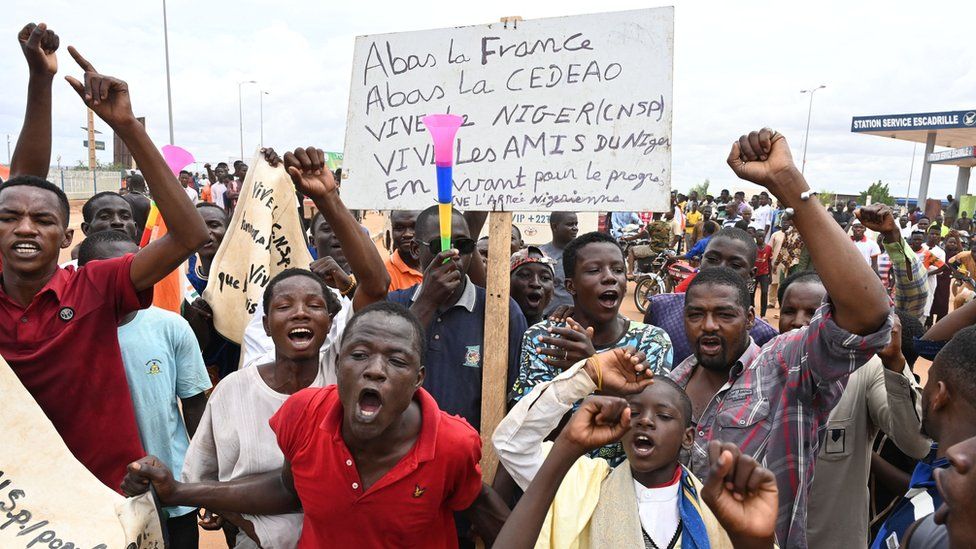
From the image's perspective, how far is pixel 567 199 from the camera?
8.75 ft

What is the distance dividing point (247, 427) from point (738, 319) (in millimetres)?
1810

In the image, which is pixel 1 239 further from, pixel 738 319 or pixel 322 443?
pixel 738 319

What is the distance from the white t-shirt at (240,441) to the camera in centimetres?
230

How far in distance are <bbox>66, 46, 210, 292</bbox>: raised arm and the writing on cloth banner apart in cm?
52

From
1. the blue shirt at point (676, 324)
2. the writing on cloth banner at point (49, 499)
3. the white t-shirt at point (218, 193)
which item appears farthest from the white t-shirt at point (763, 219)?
the writing on cloth banner at point (49, 499)

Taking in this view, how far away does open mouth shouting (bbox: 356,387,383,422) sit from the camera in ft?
6.48

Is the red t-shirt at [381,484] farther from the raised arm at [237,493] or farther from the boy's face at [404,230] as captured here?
the boy's face at [404,230]

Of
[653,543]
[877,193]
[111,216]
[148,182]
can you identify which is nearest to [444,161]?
[148,182]

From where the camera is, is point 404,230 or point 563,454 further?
point 404,230

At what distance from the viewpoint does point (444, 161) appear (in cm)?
245

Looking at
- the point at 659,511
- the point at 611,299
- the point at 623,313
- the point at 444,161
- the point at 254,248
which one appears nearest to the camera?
the point at 659,511

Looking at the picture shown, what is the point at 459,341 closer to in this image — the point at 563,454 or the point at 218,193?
the point at 563,454

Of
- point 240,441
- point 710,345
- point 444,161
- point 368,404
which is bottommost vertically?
point 240,441

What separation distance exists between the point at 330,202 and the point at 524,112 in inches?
33.1
